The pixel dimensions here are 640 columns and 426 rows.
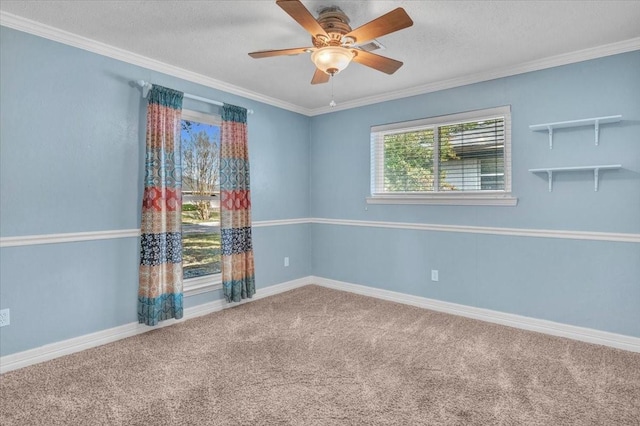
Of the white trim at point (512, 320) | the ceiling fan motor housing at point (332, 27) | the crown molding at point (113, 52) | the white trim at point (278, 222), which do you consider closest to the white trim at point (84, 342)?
the white trim at point (278, 222)

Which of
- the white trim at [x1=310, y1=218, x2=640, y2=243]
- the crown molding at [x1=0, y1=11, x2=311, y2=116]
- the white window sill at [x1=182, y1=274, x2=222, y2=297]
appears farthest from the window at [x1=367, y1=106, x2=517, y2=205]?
the white window sill at [x1=182, y1=274, x2=222, y2=297]

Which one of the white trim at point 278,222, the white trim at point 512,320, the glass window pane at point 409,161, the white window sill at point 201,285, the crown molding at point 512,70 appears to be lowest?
the white trim at point 512,320

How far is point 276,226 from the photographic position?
15.6ft

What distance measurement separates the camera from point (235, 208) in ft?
13.3

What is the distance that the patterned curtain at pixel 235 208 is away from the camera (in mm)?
3979

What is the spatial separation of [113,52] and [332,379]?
3.25m

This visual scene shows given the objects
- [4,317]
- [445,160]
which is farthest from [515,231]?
[4,317]

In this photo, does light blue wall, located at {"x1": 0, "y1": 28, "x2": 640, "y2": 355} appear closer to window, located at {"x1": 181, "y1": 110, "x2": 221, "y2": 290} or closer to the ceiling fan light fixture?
window, located at {"x1": 181, "y1": 110, "x2": 221, "y2": 290}

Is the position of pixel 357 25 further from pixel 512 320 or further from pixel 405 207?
pixel 512 320

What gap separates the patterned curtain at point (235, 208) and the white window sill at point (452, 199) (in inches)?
64.0

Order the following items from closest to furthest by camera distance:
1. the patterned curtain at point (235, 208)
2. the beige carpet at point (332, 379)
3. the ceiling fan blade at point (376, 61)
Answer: the beige carpet at point (332, 379), the ceiling fan blade at point (376, 61), the patterned curtain at point (235, 208)

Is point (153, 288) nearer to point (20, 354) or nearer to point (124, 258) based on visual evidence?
point (124, 258)

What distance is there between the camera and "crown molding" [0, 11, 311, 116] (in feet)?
8.57

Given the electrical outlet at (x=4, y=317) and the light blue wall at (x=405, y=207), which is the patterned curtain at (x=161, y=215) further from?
the electrical outlet at (x=4, y=317)
